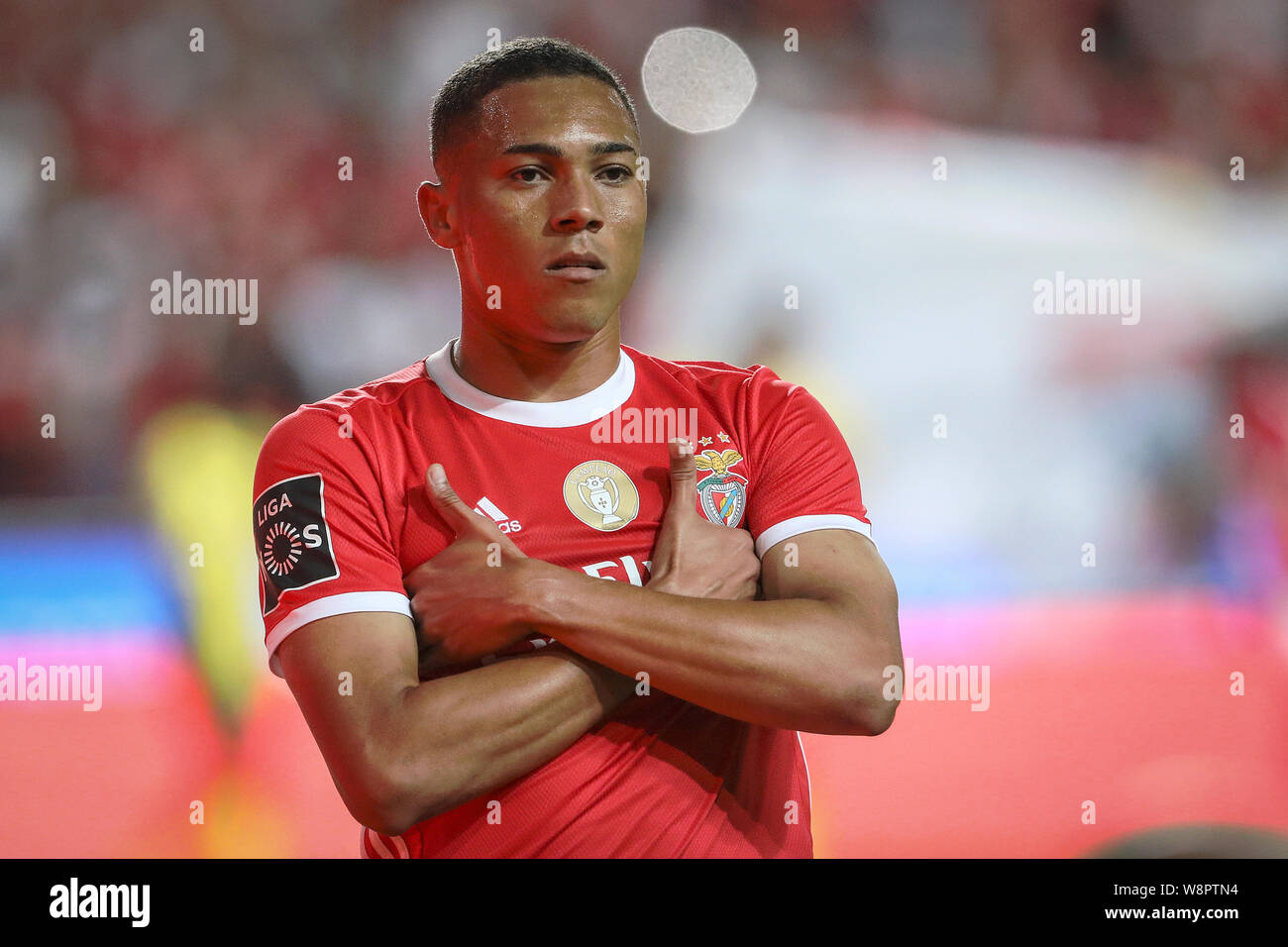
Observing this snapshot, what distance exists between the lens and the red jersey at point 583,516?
1.63 m

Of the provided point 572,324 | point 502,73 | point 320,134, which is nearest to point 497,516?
point 572,324

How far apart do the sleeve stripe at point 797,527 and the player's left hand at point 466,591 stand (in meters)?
0.41

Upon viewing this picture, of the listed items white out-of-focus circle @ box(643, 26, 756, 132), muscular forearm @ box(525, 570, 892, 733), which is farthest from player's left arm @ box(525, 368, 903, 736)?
white out-of-focus circle @ box(643, 26, 756, 132)

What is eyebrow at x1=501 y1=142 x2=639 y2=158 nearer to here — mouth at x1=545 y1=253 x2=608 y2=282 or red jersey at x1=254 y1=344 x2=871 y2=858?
mouth at x1=545 y1=253 x2=608 y2=282

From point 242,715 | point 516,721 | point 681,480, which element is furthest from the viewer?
point 242,715

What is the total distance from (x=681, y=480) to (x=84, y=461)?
227 cm

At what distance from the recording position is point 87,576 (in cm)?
317

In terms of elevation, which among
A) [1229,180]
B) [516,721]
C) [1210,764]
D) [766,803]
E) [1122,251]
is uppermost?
[1229,180]

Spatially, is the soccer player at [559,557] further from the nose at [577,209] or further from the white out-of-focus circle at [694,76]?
the white out-of-focus circle at [694,76]

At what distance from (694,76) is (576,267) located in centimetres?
170

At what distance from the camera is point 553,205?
180 centimetres

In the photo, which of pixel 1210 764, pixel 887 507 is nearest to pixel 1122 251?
pixel 887 507

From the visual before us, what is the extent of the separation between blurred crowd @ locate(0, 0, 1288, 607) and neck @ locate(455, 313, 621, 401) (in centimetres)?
146

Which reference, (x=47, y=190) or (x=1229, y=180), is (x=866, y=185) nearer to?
(x=1229, y=180)
